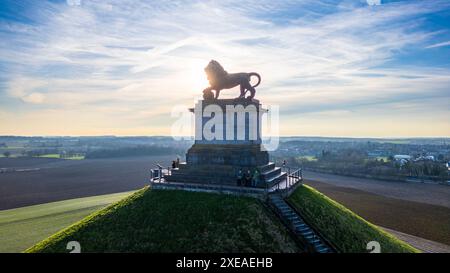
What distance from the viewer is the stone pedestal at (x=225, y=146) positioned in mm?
23672

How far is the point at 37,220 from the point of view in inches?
1483

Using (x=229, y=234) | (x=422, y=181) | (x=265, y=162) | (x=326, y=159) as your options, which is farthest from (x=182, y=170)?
(x=326, y=159)

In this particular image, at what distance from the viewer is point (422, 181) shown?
7838cm

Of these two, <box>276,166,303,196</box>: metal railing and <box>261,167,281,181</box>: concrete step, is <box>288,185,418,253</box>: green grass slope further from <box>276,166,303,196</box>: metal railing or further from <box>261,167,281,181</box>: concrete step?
<box>261,167,281,181</box>: concrete step

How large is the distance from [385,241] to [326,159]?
10519 cm

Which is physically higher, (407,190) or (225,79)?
(225,79)

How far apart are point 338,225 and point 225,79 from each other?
46.0 feet

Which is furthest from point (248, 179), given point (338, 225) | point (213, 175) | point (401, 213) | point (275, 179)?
point (401, 213)

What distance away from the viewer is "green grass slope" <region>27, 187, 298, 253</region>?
55.3ft

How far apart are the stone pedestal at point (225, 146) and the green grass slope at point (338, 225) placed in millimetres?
2778

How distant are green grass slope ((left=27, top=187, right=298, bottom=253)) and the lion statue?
9.33 m

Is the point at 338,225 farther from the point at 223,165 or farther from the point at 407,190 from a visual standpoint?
the point at 407,190

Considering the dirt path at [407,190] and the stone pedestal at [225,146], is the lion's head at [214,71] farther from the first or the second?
the dirt path at [407,190]
